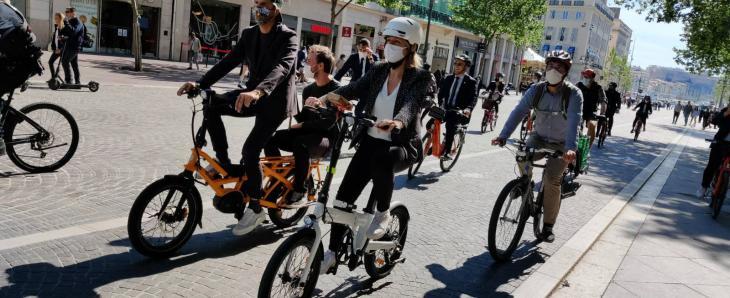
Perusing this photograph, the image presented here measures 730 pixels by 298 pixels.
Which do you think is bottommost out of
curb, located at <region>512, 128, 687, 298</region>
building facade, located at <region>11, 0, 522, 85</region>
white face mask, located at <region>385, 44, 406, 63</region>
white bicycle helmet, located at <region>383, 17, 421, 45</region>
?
curb, located at <region>512, 128, 687, 298</region>

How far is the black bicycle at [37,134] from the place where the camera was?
546 centimetres

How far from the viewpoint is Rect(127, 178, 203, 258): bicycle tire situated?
3.60 m

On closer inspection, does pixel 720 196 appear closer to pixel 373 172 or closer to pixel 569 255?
pixel 569 255

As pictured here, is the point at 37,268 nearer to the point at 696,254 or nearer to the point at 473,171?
the point at 696,254

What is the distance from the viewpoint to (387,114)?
11.7ft

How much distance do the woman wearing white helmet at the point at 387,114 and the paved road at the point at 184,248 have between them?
0.71 meters

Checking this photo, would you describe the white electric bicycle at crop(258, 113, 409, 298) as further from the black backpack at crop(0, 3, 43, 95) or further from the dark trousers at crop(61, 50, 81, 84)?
the dark trousers at crop(61, 50, 81, 84)

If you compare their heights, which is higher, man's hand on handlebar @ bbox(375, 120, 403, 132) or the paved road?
man's hand on handlebar @ bbox(375, 120, 403, 132)

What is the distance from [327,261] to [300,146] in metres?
1.32

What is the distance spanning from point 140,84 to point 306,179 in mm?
12565

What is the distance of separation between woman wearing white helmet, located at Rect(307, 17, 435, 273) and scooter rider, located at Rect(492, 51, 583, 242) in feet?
4.97

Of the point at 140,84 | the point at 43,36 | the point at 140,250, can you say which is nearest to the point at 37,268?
the point at 140,250

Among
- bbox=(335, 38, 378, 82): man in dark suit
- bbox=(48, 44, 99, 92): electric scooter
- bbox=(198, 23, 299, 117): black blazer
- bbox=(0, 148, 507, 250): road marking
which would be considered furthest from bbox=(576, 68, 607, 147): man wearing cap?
bbox=(48, 44, 99, 92): electric scooter

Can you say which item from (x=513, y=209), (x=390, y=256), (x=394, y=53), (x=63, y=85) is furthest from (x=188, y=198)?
(x=63, y=85)
